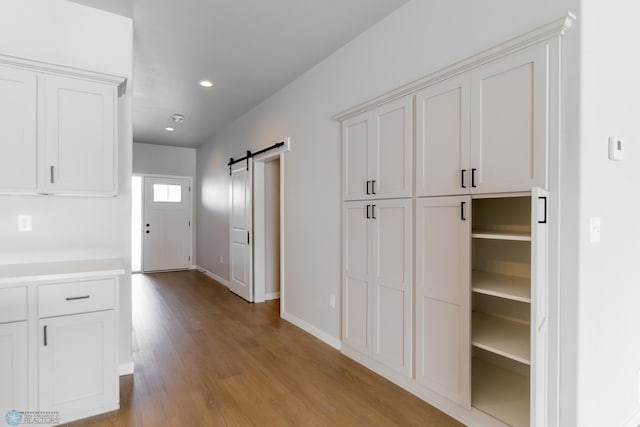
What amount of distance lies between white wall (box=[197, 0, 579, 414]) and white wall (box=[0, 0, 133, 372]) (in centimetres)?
172

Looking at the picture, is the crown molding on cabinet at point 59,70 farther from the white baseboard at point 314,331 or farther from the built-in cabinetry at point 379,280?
the white baseboard at point 314,331

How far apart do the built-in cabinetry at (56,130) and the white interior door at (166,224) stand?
5.33 m

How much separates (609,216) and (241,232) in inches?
174

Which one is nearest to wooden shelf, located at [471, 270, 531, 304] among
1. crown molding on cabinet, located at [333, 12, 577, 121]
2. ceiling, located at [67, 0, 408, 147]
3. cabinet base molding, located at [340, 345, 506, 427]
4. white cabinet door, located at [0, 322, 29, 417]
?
cabinet base molding, located at [340, 345, 506, 427]

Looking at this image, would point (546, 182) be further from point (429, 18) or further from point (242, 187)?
point (242, 187)

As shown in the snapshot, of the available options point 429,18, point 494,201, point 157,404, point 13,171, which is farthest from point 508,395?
point 13,171

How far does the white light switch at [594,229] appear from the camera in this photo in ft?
5.65

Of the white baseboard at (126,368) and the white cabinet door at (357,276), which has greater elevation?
the white cabinet door at (357,276)

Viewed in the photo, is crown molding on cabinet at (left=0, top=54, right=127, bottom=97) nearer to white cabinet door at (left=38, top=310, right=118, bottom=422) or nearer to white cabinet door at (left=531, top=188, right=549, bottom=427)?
Result: white cabinet door at (left=38, top=310, right=118, bottom=422)

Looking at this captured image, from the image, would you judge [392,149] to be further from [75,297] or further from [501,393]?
[75,297]

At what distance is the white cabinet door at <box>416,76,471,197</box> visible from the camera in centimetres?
207

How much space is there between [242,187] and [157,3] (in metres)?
2.95

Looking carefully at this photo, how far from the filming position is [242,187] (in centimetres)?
526

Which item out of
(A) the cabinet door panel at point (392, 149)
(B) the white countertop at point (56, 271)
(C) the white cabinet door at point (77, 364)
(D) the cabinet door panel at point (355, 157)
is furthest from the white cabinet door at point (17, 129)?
(A) the cabinet door panel at point (392, 149)
